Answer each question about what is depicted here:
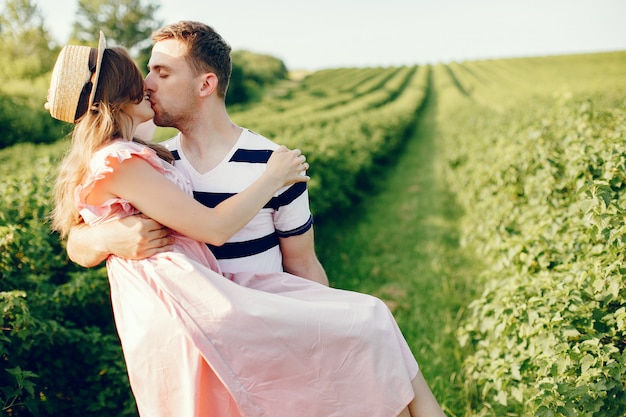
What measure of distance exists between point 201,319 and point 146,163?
0.61 meters

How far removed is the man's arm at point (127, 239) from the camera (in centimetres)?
174

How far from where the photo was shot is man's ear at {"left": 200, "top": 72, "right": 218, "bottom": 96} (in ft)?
7.07

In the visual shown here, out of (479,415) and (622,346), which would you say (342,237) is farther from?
(622,346)

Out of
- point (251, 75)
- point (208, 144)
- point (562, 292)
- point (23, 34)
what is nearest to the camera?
point (208, 144)

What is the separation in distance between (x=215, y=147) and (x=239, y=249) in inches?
19.2

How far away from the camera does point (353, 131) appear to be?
11.9 m

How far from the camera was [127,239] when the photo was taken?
1.76 m

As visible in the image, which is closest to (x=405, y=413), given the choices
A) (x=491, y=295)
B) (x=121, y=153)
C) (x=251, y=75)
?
(x=121, y=153)

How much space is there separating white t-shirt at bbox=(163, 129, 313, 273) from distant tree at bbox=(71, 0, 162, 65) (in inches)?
2091

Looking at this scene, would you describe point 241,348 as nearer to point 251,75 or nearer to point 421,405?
point 421,405

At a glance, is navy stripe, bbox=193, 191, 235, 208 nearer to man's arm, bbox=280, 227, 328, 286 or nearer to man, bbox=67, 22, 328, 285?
man, bbox=67, 22, 328, 285

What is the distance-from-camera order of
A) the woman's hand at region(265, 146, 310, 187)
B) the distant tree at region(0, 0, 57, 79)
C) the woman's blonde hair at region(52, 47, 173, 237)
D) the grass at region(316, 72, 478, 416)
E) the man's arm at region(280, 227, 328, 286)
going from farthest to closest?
the distant tree at region(0, 0, 57, 79), the grass at region(316, 72, 478, 416), the man's arm at region(280, 227, 328, 286), the woman's hand at region(265, 146, 310, 187), the woman's blonde hair at region(52, 47, 173, 237)

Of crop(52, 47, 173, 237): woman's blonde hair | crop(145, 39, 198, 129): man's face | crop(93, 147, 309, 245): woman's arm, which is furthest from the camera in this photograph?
crop(145, 39, 198, 129): man's face

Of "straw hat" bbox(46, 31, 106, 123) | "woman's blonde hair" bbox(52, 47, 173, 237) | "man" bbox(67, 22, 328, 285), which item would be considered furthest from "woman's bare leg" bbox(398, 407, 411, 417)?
"straw hat" bbox(46, 31, 106, 123)
